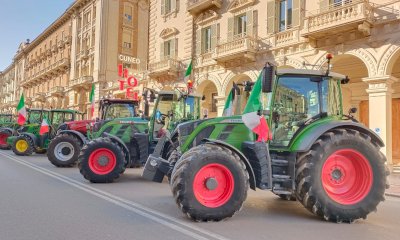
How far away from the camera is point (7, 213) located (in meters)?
5.84

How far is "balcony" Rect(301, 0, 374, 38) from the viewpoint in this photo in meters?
13.7

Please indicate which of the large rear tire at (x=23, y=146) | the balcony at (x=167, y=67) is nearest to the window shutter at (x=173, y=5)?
the balcony at (x=167, y=67)

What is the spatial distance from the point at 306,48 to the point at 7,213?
13827 mm

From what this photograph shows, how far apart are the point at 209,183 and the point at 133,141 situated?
551 cm

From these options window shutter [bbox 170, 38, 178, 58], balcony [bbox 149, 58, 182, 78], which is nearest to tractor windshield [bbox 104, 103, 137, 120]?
balcony [bbox 149, 58, 182, 78]

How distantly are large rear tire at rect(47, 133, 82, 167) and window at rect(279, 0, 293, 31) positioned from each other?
1080 cm

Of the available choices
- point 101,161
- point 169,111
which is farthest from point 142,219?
point 169,111

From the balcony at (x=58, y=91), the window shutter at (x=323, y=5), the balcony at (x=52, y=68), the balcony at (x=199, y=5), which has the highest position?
the balcony at (x=52, y=68)

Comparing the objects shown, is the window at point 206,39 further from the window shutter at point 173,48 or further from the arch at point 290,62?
the arch at point 290,62

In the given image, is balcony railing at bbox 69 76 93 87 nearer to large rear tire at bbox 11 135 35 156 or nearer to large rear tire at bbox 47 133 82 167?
large rear tire at bbox 11 135 35 156

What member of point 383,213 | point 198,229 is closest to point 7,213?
point 198,229

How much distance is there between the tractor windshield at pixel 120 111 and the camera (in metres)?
12.9

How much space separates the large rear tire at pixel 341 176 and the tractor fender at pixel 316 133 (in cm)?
9

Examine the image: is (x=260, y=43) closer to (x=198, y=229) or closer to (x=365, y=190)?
(x=365, y=190)
